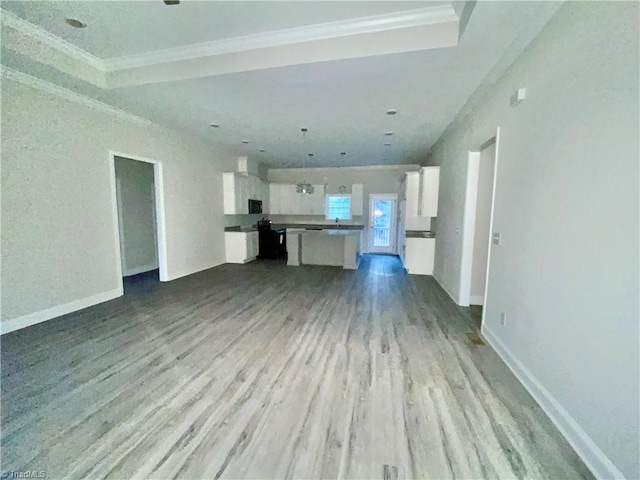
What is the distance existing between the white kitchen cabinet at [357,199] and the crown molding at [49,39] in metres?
6.78

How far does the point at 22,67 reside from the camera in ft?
9.71

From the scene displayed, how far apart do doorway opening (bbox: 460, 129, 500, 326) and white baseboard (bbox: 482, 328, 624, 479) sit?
5.34 ft

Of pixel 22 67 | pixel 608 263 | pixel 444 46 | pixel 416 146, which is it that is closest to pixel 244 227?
pixel 416 146

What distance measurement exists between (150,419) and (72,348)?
166cm

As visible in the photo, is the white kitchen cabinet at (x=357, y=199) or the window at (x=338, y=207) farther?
the window at (x=338, y=207)

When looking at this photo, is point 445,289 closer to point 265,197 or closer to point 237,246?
point 237,246

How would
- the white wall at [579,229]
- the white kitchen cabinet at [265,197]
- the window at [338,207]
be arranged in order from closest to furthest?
the white wall at [579,229], the white kitchen cabinet at [265,197], the window at [338,207]

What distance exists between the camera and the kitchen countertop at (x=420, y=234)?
6278mm

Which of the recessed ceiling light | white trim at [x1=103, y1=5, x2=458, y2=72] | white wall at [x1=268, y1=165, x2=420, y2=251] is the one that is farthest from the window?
the recessed ceiling light

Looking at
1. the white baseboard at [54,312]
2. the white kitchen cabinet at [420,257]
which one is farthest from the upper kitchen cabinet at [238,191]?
the white kitchen cabinet at [420,257]

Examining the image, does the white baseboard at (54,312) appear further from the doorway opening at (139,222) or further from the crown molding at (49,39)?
the crown molding at (49,39)

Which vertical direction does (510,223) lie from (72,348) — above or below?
above

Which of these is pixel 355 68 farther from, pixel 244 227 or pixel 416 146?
pixel 244 227

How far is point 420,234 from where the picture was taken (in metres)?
6.53
